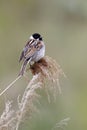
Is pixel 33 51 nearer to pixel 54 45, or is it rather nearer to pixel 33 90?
pixel 33 90

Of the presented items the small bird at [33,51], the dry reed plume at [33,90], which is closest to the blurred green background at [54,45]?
the small bird at [33,51]

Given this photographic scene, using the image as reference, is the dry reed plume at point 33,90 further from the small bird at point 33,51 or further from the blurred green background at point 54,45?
the blurred green background at point 54,45

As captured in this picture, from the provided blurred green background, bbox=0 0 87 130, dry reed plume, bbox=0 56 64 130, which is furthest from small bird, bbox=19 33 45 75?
blurred green background, bbox=0 0 87 130

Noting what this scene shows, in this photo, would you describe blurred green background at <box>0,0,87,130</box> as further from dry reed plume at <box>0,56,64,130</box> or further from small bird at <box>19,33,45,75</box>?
dry reed plume at <box>0,56,64,130</box>

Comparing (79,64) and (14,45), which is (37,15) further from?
(79,64)

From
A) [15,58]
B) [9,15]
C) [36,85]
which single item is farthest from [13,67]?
[36,85]

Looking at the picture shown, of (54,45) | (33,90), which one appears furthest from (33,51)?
(54,45)
